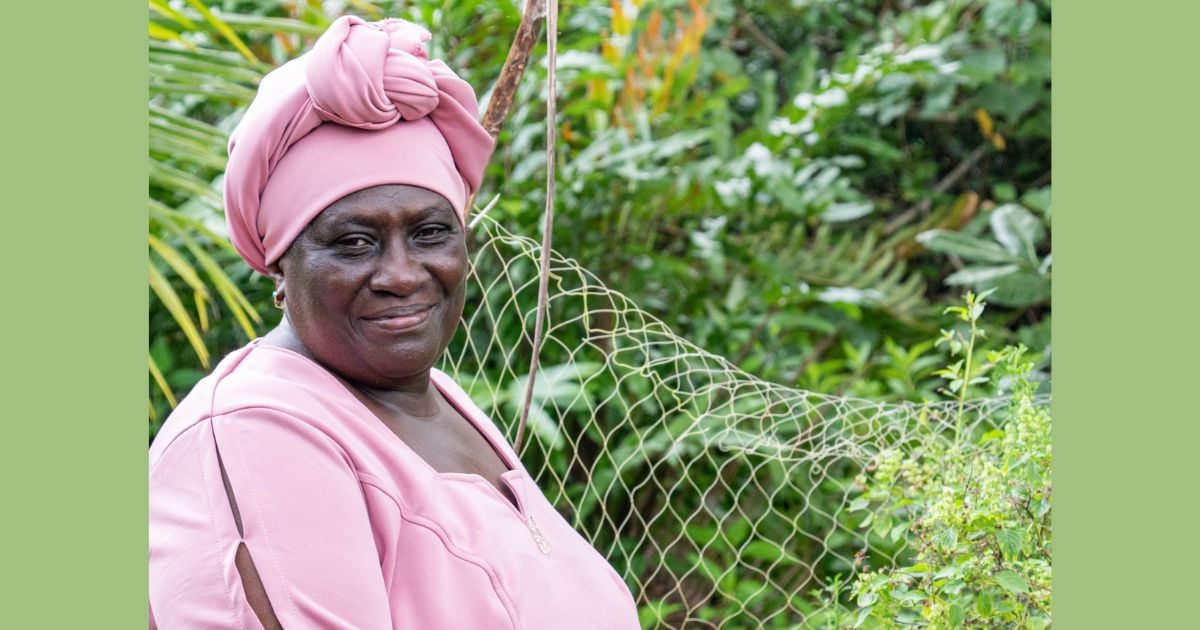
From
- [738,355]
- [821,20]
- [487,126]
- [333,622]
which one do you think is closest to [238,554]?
[333,622]

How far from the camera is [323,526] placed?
1483mm

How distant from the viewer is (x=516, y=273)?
11.7ft

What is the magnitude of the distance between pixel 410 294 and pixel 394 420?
19cm

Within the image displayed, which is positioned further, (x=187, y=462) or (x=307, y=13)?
(x=307, y=13)

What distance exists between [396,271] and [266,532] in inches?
14.3

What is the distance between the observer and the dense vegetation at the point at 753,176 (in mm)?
3188

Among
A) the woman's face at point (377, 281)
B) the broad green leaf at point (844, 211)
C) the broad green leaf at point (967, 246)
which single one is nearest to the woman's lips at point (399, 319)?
the woman's face at point (377, 281)

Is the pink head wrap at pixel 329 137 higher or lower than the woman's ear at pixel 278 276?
higher

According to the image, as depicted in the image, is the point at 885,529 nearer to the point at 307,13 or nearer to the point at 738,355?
the point at 738,355

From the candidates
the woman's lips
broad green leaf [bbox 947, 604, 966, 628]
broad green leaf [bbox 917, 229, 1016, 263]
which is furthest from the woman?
broad green leaf [bbox 917, 229, 1016, 263]

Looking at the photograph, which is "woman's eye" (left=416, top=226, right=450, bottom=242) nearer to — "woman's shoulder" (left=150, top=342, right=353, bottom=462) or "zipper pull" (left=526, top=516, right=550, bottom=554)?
"woman's shoulder" (left=150, top=342, right=353, bottom=462)

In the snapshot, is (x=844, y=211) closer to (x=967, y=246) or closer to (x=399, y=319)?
(x=967, y=246)

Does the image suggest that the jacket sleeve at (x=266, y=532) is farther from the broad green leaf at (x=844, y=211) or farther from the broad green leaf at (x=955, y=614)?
the broad green leaf at (x=844, y=211)

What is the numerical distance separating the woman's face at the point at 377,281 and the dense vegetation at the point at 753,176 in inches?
41.6
